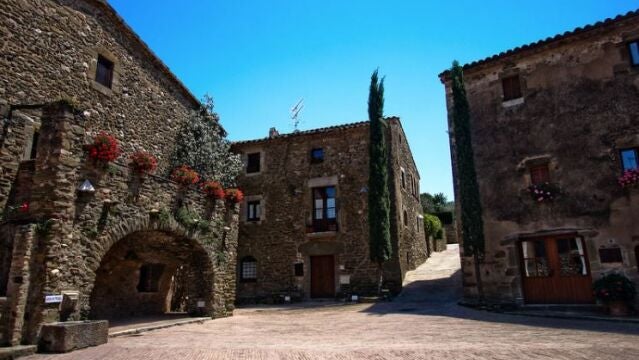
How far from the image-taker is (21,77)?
9.80 metres

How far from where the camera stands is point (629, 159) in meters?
11.6

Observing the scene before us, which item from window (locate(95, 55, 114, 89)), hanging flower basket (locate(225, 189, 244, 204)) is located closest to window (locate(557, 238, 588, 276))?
hanging flower basket (locate(225, 189, 244, 204))

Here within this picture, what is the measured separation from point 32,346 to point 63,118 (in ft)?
13.3

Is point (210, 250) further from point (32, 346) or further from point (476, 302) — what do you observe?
point (476, 302)

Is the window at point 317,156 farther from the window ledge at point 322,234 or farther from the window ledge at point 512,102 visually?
the window ledge at point 512,102

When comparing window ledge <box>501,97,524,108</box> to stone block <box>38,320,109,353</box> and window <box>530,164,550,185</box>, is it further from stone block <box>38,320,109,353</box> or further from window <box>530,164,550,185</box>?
stone block <box>38,320,109,353</box>

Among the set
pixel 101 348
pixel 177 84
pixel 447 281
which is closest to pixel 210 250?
pixel 101 348

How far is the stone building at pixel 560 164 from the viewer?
456 inches

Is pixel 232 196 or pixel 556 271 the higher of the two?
pixel 232 196

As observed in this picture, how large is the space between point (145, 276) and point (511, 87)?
1399cm

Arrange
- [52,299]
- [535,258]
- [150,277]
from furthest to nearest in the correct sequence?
[150,277] < [535,258] < [52,299]

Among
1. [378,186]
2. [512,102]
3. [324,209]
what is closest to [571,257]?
[512,102]

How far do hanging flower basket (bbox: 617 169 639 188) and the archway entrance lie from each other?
1207cm

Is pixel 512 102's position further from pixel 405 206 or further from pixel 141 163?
pixel 141 163
